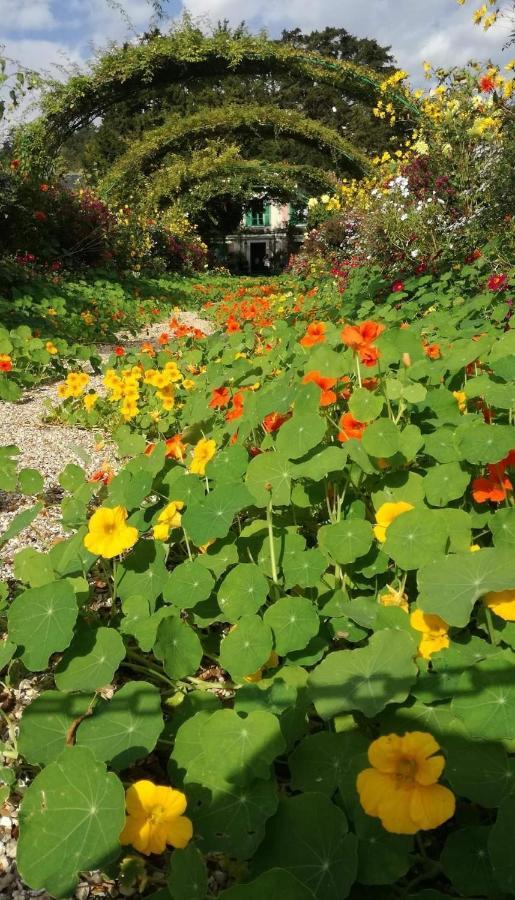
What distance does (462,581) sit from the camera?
1051 mm

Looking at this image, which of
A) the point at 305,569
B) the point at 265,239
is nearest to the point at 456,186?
the point at 305,569

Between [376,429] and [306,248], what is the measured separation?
11.8 metres

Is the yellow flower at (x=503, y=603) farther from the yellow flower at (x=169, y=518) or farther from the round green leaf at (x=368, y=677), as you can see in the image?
the yellow flower at (x=169, y=518)

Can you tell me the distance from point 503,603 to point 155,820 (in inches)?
25.8

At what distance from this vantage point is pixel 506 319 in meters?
3.70

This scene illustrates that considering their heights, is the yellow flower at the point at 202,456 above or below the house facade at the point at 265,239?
below

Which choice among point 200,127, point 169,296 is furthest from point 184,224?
point 169,296

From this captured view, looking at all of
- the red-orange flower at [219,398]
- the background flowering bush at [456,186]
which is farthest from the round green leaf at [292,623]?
the background flowering bush at [456,186]

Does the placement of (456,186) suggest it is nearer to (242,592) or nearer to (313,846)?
(242,592)

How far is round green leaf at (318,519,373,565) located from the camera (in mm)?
1271

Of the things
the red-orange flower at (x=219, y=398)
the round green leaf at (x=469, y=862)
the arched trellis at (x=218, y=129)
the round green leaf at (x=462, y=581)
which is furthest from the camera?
the arched trellis at (x=218, y=129)

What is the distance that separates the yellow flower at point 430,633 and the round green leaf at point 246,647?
0.28 m

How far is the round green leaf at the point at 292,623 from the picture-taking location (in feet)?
3.76

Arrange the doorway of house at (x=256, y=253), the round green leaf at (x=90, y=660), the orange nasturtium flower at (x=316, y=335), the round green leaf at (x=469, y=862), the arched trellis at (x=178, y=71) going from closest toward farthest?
1. the round green leaf at (x=469, y=862)
2. the round green leaf at (x=90, y=660)
3. the orange nasturtium flower at (x=316, y=335)
4. the arched trellis at (x=178, y=71)
5. the doorway of house at (x=256, y=253)
